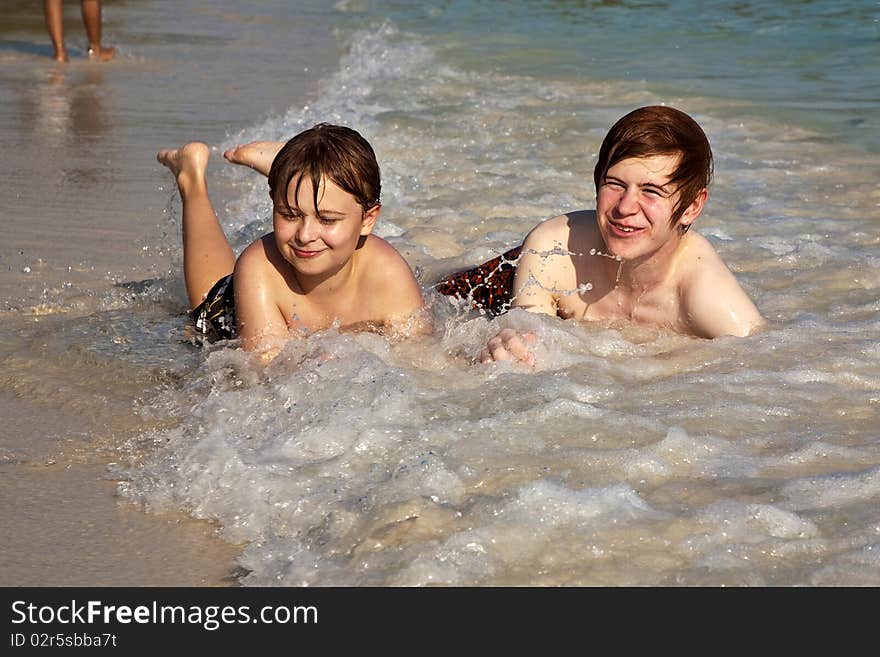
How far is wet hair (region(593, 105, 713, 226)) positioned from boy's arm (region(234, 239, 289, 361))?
135 centimetres

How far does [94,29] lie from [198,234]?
255 inches

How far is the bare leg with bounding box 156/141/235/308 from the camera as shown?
529 cm

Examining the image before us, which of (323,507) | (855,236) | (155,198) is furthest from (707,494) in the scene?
(155,198)

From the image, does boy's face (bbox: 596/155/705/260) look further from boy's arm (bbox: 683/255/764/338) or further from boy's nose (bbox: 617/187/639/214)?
boy's arm (bbox: 683/255/764/338)

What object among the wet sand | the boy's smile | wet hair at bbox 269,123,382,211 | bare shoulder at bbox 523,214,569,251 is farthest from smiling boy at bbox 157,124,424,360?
the boy's smile

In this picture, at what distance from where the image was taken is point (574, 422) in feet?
12.8

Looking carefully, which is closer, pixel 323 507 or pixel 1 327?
pixel 323 507

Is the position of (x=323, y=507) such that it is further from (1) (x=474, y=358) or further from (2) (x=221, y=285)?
(2) (x=221, y=285)

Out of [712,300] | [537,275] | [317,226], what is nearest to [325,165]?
[317,226]

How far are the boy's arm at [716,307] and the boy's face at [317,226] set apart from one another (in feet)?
4.43

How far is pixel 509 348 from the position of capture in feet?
14.6

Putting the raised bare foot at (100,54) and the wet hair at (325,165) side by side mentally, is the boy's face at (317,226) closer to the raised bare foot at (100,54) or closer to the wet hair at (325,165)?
the wet hair at (325,165)

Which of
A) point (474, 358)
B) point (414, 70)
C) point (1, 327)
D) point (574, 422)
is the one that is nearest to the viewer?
point (574, 422)
